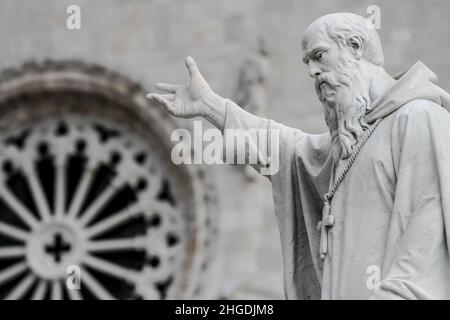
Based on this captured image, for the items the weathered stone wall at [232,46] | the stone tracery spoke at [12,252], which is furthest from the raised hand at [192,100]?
the stone tracery spoke at [12,252]

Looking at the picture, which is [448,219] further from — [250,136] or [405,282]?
[250,136]

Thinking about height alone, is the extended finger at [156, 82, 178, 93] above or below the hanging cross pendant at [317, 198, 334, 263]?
above

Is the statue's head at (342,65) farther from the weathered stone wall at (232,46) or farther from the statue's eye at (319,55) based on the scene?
the weathered stone wall at (232,46)

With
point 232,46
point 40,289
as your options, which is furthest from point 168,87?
point 40,289

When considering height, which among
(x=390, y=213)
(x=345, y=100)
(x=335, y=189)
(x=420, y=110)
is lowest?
(x=390, y=213)

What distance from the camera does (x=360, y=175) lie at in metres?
7.02

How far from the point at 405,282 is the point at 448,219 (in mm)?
267

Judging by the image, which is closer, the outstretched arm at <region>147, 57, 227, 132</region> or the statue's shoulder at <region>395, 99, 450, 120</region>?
the statue's shoulder at <region>395, 99, 450, 120</region>

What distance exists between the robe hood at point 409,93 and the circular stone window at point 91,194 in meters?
8.81

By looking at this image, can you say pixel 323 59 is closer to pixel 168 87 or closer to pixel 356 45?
pixel 356 45

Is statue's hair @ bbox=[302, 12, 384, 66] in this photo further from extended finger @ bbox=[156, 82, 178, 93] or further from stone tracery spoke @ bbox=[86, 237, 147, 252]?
stone tracery spoke @ bbox=[86, 237, 147, 252]

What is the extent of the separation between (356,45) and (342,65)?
0.30 feet

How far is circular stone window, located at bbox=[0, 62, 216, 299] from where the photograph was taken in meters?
16.2

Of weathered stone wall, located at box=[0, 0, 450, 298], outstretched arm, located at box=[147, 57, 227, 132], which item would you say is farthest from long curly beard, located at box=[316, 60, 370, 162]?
weathered stone wall, located at box=[0, 0, 450, 298]
